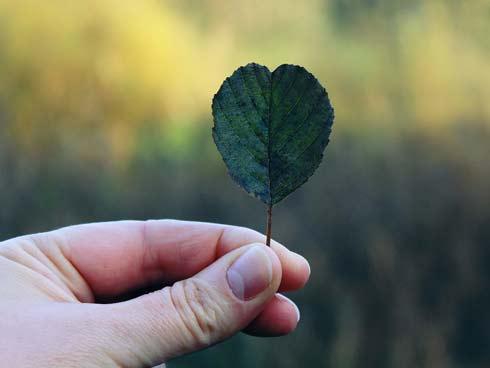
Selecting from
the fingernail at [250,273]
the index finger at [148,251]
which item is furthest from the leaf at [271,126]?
the index finger at [148,251]

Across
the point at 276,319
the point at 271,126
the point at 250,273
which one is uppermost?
the point at 271,126

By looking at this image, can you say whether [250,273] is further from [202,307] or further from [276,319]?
[276,319]

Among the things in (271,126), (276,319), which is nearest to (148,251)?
(276,319)

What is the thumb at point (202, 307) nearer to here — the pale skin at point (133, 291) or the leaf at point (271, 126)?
the pale skin at point (133, 291)

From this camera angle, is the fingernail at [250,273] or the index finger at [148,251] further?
the index finger at [148,251]

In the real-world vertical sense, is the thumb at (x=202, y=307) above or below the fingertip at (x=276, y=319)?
above

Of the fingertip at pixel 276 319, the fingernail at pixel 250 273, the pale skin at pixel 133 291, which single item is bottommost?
the fingertip at pixel 276 319

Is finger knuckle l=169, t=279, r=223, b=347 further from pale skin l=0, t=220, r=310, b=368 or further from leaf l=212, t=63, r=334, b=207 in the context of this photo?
leaf l=212, t=63, r=334, b=207
